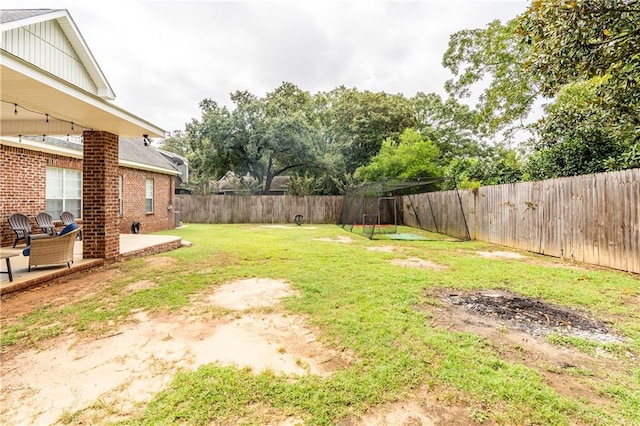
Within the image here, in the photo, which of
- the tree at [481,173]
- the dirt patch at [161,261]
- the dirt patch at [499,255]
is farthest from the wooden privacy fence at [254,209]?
the dirt patch at [161,261]

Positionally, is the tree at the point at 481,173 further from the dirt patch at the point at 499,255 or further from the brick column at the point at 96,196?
the brick column at the point at 96,196

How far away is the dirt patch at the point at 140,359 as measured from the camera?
190 centimetres

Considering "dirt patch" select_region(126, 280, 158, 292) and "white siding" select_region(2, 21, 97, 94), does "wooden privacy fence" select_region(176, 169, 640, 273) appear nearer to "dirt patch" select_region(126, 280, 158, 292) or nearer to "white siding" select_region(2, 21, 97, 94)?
"dirt patch" select_region(126, 280, 158, 292)

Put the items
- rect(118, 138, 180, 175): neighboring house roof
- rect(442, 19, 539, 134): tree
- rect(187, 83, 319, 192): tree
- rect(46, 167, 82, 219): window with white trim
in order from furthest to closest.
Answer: rect(187, 83, 319, 192): tree
rect(442, 19, 539, 134): tree
rect(118, 138, 180, 175): neighboring house roof
rect(46, 167, 82, 219): window with white trim

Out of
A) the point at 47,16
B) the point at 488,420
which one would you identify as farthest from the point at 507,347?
the point at 47,16

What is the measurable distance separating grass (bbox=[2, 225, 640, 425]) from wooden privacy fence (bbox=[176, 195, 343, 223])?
A: 486 inches

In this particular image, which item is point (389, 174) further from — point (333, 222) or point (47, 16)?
point (47, 16)

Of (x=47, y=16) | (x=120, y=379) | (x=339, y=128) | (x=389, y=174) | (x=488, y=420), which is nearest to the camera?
(x=488, y=420)

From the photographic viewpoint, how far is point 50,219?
24.8 feet

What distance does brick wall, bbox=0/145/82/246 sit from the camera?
680 cm

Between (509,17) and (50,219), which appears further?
(509,17)

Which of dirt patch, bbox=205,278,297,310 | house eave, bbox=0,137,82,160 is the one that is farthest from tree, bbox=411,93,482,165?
dirt patch, bbox=205,278,297,310

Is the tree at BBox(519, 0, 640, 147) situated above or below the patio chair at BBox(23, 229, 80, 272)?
above

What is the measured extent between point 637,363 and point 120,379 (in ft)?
12.5
